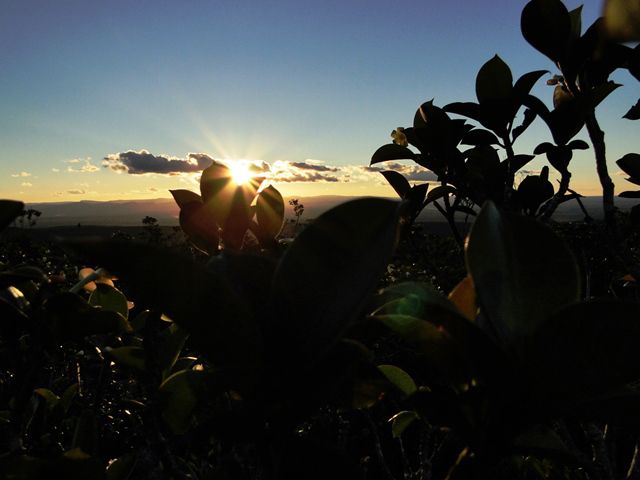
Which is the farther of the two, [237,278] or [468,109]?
[468,109]

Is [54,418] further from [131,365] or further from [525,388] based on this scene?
[525,388]

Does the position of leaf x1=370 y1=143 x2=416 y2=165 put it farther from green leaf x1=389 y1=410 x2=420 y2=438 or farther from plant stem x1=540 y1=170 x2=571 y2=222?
green leaf x1=389 y1=410 x2=420 y2=438

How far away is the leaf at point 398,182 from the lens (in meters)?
2.17

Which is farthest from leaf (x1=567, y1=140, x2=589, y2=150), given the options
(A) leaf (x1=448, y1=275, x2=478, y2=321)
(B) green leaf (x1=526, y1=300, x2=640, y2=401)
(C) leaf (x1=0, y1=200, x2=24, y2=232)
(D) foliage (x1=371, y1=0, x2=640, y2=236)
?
(C) leaf (x1=0, y1=200, x2=24, y2=232)

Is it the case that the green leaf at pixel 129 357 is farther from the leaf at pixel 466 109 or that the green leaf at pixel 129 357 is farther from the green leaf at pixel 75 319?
the leaf at pixel 466 109

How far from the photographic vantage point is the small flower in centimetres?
226

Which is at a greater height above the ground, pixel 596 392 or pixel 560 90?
pixel 560 90

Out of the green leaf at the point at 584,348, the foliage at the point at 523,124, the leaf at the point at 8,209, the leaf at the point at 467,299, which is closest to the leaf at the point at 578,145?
the foliage at the point at 523,124

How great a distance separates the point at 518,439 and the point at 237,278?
48cm

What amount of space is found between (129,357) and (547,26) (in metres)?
1.71

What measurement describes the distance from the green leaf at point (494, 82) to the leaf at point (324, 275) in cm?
132

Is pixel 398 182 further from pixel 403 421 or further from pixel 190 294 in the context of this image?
pixel 190 294

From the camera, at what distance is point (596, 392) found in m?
0.64

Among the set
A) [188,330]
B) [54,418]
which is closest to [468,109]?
[188,330]
